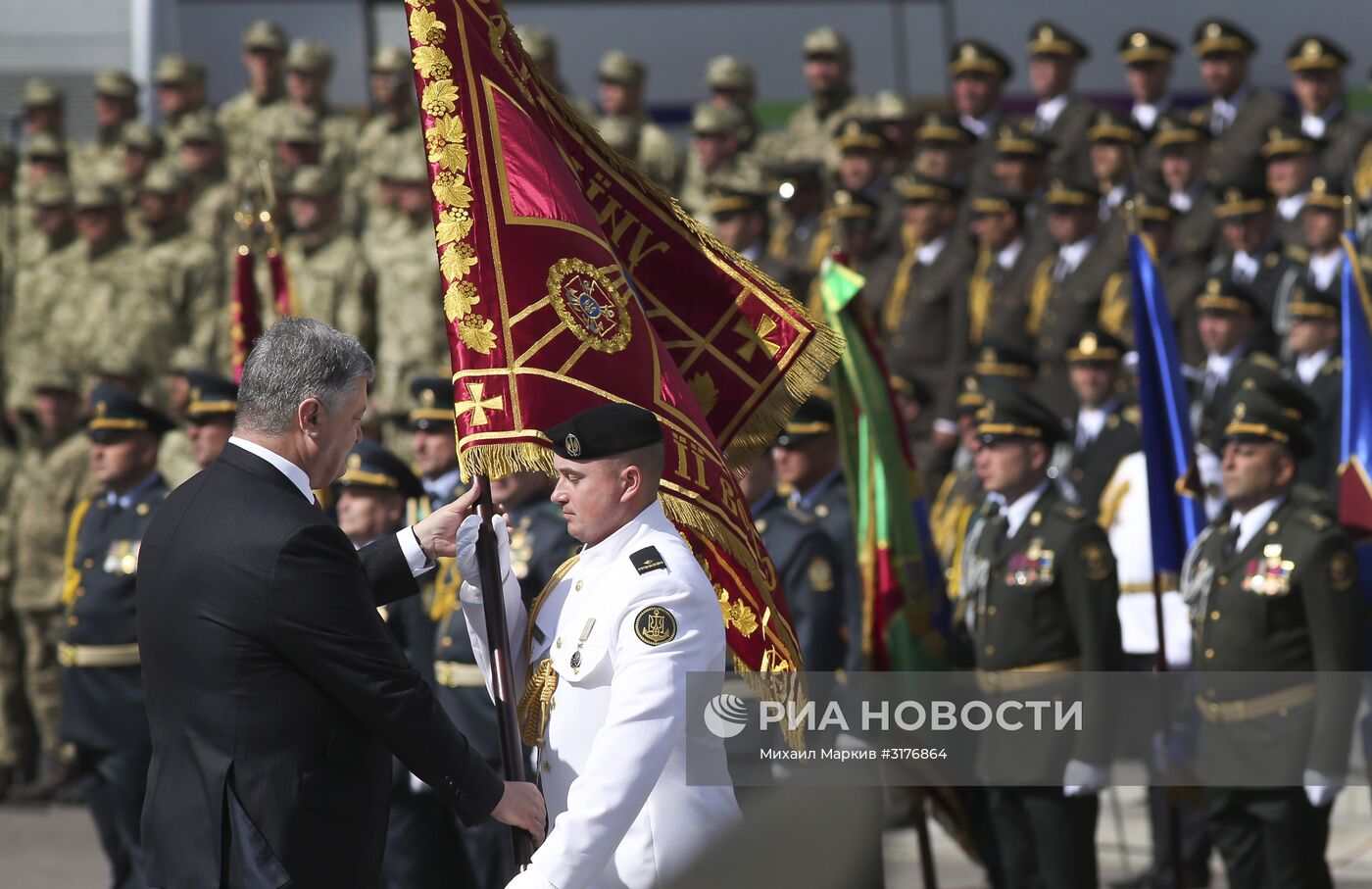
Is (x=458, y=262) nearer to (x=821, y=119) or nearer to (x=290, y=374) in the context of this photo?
(x=290, y=374)

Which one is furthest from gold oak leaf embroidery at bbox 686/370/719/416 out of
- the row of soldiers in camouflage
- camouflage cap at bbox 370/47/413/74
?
camouflage cap at bbox 370/47/413/74

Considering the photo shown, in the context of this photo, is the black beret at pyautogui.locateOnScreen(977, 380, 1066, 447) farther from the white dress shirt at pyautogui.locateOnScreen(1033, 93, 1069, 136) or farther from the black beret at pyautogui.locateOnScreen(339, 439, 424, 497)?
the white dress shirt at pyautogui.locateOnScreen(1033, 93, 1069, 136)

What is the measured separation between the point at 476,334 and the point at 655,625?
896 mm

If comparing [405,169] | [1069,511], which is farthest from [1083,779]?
[405,169]

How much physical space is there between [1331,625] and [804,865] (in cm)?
310

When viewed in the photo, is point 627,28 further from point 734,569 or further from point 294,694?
point 294,694

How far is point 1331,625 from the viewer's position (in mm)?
6383

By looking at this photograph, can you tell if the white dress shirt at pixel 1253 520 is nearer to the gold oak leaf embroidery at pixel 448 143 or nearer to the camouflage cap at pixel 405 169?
the gold oak leaf embroidery at pixel 448 143

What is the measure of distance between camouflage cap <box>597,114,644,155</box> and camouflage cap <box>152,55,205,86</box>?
3.03 meters

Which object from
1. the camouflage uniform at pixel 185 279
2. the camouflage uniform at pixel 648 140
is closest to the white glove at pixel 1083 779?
the camouflage uniform at pixel 648 140

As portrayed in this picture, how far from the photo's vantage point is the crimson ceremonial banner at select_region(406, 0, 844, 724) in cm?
451

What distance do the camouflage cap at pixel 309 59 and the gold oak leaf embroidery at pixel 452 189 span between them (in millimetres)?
9280

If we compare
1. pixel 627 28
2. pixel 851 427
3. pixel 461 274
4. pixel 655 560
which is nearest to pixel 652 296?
pixel 461 274

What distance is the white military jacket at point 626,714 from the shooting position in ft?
12.6
